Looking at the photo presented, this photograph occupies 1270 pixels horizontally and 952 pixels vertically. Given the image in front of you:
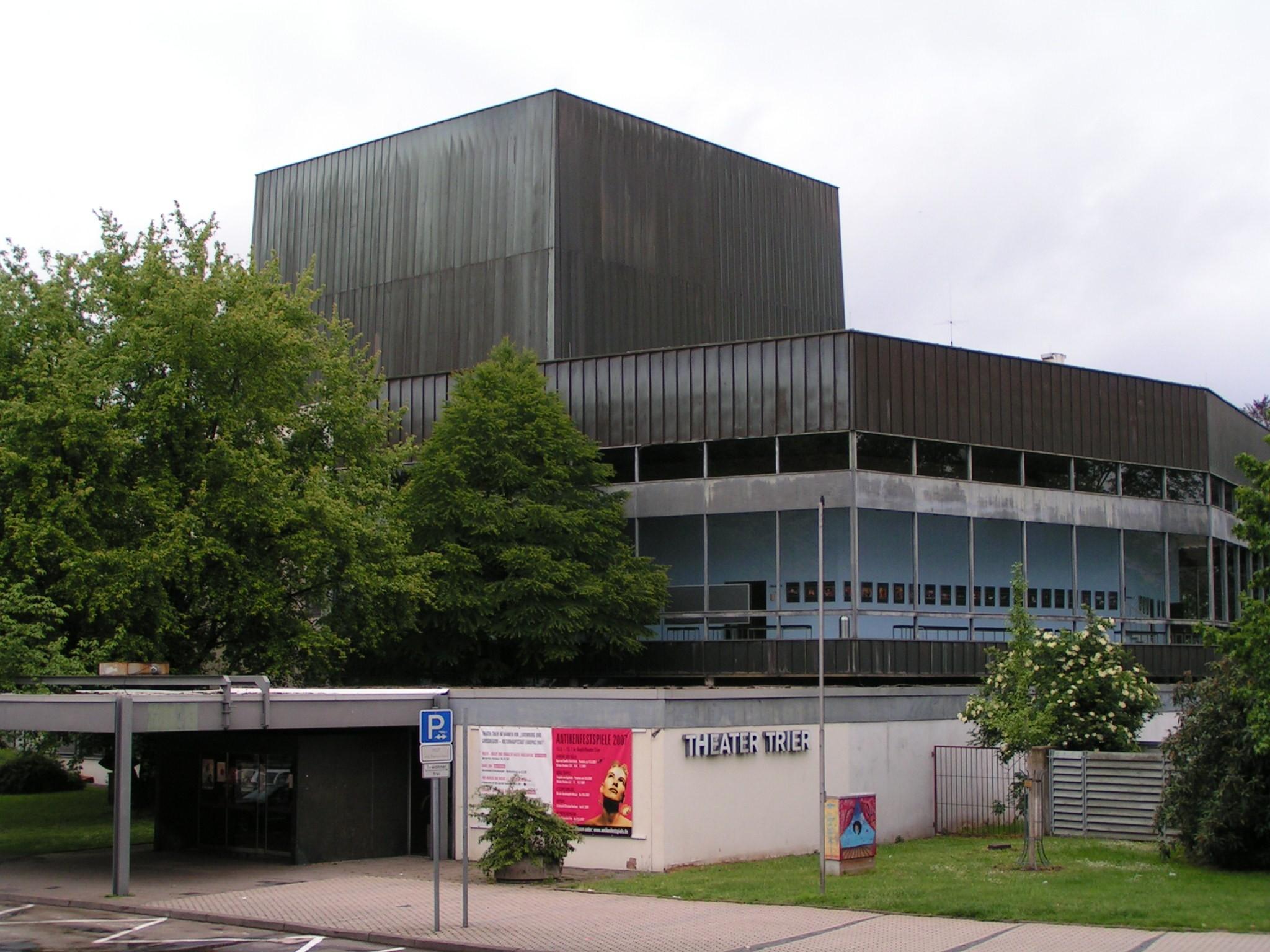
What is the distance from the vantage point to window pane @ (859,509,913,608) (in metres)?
35.0

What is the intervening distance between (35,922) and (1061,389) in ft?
93.0

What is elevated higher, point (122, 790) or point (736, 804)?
point (122, 790)

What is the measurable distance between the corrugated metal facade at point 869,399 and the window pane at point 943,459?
31 centimetres

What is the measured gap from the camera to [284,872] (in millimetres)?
25359

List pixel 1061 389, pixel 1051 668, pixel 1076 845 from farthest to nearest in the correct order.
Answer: pixel 1061 389 → pixel 1051 668 → pixel 1076 845

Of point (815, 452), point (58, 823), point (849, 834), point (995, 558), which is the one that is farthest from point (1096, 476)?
point (58, 823)

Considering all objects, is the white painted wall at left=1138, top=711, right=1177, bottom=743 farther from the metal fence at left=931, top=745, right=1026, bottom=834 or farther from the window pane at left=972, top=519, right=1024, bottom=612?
the metal fence at left=931, top=745, right=1026, bottom=834

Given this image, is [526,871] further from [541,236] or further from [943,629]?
[541,236]

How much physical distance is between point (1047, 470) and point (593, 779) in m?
18.9

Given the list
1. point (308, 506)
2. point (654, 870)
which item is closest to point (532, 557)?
Answer: point (308, 506)

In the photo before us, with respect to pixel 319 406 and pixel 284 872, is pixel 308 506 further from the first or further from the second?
pixel 284 872

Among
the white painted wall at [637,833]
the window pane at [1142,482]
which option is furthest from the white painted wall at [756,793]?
the window pane at [1142,482]

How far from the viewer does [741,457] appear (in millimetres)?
36438

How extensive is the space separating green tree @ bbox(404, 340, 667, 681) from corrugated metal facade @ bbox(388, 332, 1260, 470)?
2107 mm
